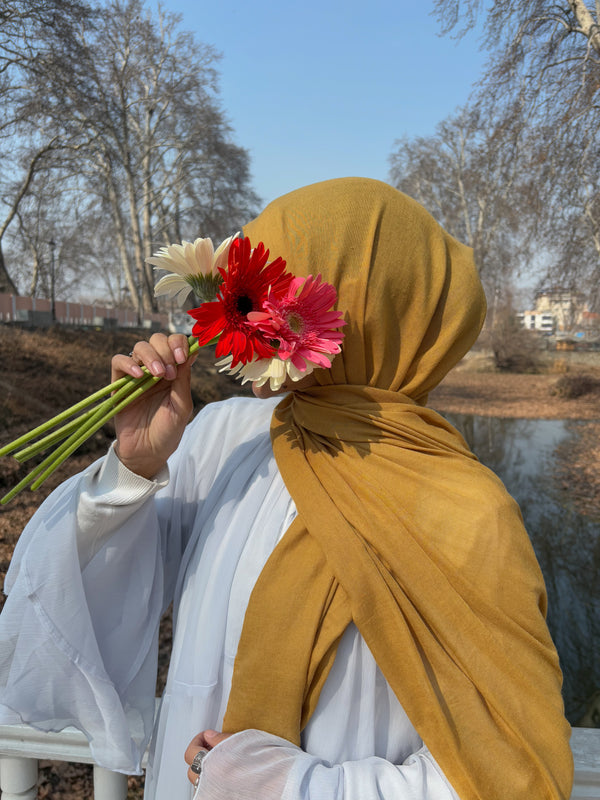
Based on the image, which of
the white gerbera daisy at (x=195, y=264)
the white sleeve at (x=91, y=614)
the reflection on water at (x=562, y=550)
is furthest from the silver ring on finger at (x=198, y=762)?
the reflection on water at (x=562, y=550)

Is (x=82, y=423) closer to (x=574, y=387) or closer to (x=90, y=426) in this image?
(x=90, y=426)

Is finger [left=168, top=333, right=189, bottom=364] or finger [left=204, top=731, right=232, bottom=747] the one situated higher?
finger [left=168, top=333, right=189, bottom=364]

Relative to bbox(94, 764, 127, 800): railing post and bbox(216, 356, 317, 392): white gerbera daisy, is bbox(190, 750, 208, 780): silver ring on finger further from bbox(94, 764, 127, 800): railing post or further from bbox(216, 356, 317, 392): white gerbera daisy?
bbox(216, 356, 317, 392): white gerbera daisy

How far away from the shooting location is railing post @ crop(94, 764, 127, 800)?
4.48 feet

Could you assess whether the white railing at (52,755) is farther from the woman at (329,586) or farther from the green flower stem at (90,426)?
the green flower stem at (90,426)

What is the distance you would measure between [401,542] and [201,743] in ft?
1.67

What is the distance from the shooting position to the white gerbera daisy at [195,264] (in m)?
1.00

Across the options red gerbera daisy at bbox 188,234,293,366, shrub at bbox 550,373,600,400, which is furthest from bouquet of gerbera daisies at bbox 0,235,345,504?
shrub at bbox 550,373,600,400

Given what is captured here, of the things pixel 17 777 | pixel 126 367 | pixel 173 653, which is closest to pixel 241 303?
→ pixel 126 367

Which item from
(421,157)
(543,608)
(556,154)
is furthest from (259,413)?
(421,157)

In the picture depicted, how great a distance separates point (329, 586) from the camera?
1.05m

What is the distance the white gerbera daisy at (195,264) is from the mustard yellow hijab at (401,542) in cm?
16

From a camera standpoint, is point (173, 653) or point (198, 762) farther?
point (173, 653)

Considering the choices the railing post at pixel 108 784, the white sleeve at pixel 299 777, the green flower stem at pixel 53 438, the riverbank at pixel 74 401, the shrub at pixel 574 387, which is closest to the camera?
the white sleeve at pixel 299 777
